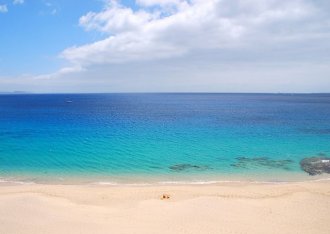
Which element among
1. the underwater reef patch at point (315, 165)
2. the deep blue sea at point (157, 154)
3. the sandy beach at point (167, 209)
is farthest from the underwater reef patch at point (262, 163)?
the sandy beach at point (167, 209)

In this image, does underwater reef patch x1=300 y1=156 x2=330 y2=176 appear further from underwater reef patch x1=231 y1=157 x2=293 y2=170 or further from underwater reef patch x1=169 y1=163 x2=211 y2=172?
underwater reef patch x1=169 y1=163 x2=211 y2=172

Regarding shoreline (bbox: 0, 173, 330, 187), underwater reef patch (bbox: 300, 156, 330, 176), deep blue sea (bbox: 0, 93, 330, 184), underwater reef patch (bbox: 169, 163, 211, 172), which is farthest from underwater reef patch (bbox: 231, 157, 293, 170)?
underwater reef patch (bbox: 169, 163, 211, 172)

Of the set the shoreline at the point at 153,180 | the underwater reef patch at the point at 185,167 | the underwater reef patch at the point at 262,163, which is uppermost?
the underwater reef patch at the point at 262,163

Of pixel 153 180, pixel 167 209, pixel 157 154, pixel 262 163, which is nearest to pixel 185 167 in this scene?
pixel 153 180

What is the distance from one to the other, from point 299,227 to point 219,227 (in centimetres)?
453

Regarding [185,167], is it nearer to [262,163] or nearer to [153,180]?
[153,180]

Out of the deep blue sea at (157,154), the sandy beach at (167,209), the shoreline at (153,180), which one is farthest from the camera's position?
the deep blue sea at (157,154)

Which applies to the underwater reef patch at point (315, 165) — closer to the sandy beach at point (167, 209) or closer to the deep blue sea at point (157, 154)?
the deep blue sea at point (157, 154)

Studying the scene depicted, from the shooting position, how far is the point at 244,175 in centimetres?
2861

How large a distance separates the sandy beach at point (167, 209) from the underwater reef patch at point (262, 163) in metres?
6.32

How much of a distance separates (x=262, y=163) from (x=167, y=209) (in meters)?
17.2

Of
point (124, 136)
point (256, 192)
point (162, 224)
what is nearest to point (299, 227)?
point (256, 192)

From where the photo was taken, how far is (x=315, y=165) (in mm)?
30938

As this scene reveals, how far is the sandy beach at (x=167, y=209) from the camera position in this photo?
1611 cm
